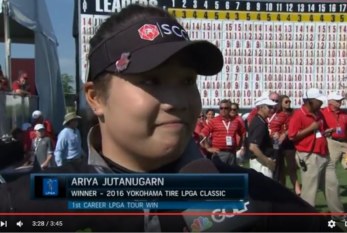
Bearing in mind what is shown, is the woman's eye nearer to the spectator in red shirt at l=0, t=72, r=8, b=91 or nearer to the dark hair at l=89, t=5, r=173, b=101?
the dark hair at l=89, t=5, r=173, b=101

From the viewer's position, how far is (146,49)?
3.04ft

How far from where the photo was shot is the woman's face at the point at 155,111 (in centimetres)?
92

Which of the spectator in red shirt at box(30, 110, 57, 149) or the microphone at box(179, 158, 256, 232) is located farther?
the spectator in red shirt at box(30, 110, 57, 149)

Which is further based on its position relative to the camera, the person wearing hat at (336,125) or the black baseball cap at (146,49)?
the person wearing hat at (336,125)

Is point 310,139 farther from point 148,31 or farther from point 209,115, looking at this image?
point 148,31

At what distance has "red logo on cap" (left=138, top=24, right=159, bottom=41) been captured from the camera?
3.06 feet

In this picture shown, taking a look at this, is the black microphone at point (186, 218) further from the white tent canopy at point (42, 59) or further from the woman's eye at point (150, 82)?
the white tent canopy at point (42, 59)

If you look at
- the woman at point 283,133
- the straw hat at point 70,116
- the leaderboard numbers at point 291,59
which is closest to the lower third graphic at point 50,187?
the straw hat at point 70,116

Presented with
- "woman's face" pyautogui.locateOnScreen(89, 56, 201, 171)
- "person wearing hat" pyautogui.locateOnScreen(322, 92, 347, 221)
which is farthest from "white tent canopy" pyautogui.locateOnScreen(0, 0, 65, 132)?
"person wearing hat" pyautogui.locateOnScreen(322, 92, 347, 221)

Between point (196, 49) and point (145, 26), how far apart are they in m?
0.08

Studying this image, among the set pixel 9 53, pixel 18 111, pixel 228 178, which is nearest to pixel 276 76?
pixel 9 53

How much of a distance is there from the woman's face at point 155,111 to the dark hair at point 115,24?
0.7 inches

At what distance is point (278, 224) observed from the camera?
1015 millimetres

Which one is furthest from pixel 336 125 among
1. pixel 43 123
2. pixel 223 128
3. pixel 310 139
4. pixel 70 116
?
pixel 70 116
